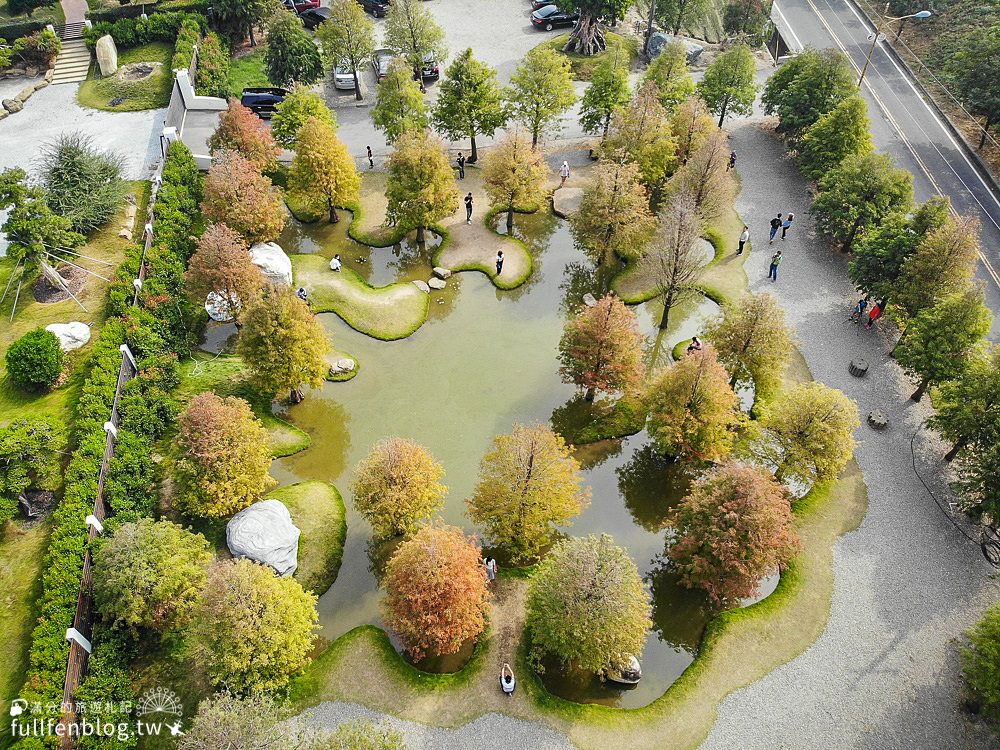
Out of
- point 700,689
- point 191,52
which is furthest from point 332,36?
point 700,689

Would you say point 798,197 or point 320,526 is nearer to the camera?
point 320,526

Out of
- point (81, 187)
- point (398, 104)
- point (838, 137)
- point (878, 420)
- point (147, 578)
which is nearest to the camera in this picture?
point (147, 578)

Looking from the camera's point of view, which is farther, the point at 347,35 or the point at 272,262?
the point at 347,35

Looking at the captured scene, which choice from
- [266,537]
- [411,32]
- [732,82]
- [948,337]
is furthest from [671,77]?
[266,537]

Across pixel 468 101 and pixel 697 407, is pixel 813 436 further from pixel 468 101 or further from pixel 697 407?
pixel 468 101

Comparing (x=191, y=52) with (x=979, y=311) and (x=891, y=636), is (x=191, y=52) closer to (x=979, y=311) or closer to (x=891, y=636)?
(x=979, y=311)

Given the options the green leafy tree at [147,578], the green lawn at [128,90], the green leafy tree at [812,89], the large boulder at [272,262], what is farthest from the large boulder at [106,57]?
the green leafy tree at [812,89]

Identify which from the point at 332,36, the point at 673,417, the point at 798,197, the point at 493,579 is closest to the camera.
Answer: the point at 493,579
